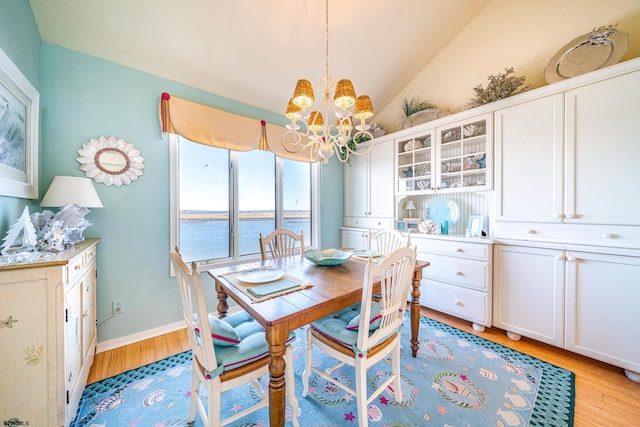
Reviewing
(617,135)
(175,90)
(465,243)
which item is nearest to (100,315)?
(175,90)

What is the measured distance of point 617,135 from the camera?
1.72 m

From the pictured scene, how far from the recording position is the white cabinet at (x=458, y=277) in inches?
89.7

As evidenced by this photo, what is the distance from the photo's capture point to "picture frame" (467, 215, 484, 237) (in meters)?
2.45

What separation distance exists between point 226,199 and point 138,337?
155cm

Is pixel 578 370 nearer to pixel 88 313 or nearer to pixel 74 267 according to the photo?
pixel 74 267

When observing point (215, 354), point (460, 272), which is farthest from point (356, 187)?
point (215, 354)

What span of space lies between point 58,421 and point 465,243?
10.3 ft

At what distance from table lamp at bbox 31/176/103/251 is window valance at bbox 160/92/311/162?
85 cm

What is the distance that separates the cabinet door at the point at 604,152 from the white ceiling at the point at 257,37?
1.71 metres

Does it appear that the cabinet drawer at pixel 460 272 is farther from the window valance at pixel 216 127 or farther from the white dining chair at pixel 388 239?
the window valance at pixel 216 127

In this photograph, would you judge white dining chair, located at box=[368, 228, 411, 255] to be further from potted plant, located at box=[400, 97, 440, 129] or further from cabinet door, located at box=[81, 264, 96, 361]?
cabinet door, located at box=[81, 264, 96, 361]

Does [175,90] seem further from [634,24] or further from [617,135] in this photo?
[634,24]

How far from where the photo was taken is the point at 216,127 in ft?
8.16

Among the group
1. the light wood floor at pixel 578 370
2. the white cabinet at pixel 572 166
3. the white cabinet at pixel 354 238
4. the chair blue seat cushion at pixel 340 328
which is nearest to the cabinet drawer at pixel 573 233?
the white cabinet at pixel 572 166
